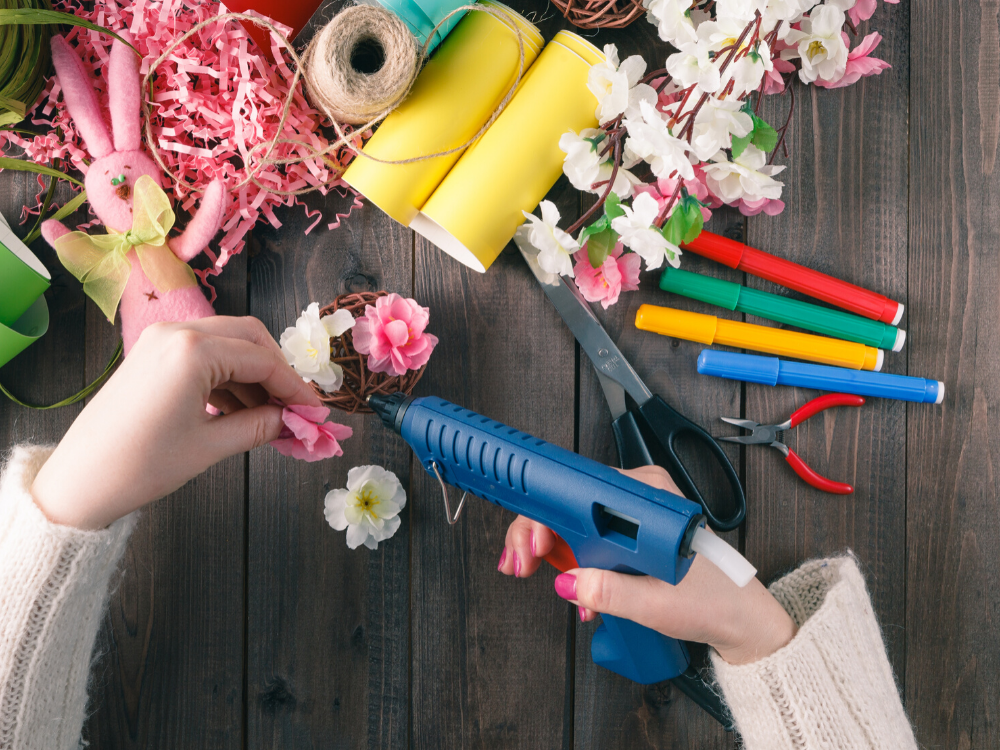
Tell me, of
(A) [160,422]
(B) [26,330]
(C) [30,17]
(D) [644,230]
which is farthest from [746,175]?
(B) [26,330]

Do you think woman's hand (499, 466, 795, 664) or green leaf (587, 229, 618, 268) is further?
green leaf (587, 229, 618, 268)

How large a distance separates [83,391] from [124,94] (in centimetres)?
32

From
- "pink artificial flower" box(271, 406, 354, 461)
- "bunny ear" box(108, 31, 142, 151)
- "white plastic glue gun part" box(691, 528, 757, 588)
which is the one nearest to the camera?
"white plastic glue gun part" box(691, 528, 757, 588)

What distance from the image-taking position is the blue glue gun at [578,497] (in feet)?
1.64

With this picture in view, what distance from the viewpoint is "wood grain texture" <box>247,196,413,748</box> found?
0.77 m

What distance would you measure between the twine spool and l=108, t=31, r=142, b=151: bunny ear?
0.20 metres

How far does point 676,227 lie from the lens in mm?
611

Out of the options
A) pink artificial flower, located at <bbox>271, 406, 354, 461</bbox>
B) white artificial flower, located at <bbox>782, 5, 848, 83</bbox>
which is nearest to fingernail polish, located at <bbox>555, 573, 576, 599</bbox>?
pink artificial flower, located at <bbox>271, 406, 354, 461</bbox>

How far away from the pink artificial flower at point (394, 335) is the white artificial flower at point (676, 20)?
1.14 ft

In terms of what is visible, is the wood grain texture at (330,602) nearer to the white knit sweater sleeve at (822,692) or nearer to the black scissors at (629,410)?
the black scissors at (629,410)

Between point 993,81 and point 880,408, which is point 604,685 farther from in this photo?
point 993,81

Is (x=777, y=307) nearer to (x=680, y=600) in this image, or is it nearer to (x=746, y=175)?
(x=746, y=175)

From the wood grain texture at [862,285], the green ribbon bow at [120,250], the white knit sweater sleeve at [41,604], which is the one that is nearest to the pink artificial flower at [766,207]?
the wood grain texture at [862,285]

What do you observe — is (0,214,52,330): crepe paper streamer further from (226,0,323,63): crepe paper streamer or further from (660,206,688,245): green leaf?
(660,206,688,245): green leaf
